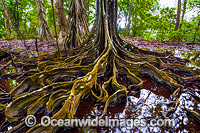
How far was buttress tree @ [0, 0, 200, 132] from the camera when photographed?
1.67 meters

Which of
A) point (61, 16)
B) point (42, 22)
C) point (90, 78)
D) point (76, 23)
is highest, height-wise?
point (61, 16)

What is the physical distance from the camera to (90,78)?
6.97 feet

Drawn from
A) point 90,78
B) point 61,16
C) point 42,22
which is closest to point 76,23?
point 90,78

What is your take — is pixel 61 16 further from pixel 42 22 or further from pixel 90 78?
pixel 90 78

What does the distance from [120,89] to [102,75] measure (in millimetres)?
833

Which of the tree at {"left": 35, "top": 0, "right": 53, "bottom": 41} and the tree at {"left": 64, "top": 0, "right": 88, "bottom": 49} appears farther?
the tree at {"left": 35, "top": 0, "right": 53, "bottom": 41}

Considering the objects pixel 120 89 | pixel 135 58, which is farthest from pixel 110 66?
pixel 120 89

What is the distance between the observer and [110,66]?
310 cm

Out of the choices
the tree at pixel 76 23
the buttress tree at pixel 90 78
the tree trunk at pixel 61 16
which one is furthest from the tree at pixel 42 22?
the buttress tree at pixel 90 78

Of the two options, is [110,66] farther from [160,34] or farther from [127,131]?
[160,34]

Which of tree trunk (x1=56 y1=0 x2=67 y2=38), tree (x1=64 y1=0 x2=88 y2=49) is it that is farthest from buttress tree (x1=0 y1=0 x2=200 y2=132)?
tree trunk (x1=56 y1=0 x2=67 y2=38)

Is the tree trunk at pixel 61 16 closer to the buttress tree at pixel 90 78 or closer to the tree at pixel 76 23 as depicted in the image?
the tree at pixel 76 23

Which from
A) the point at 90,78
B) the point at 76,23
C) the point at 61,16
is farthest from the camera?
the point at 61,16

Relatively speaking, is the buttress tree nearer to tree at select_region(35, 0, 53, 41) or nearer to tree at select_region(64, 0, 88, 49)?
tree at select_region(64, 0, 88, 49)
